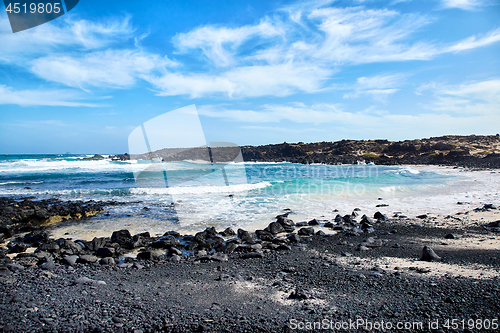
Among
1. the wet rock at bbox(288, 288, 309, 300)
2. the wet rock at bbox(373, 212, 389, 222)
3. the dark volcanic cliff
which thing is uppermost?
the dark volcanic cliff

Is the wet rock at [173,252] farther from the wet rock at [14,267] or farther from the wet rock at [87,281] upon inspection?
the wet rock at [14,267]

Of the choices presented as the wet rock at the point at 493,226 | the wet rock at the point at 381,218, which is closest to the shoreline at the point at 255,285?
the wet rock at the point at 493,226

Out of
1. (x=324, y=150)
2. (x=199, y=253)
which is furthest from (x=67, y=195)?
(x=324, y=150)

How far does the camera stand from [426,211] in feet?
36.2

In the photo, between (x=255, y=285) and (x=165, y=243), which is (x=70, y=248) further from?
(x=255, y=285)

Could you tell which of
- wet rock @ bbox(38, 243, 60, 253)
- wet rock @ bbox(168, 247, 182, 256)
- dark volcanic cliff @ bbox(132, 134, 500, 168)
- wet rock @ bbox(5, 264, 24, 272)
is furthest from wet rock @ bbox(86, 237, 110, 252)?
Answer: dark volcanic cliff @ bbox(132, 134, 500, 168)

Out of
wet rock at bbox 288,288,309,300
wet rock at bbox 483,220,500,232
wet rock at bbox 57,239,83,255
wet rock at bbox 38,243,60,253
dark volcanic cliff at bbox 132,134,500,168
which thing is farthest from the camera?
dark volcanic cliff at bbox 132,134,500,168

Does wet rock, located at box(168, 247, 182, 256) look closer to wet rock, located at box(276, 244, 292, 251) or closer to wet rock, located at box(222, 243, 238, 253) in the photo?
wet rock, located at box(222, 243, 238, 253)

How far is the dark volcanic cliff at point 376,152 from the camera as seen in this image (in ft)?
149

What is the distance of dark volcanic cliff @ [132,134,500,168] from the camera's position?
45.4 meters

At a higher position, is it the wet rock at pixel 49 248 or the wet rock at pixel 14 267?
the wet rock at pixel 14 267

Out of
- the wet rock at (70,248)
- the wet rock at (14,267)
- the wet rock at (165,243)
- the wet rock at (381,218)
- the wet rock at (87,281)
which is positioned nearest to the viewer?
the wet rock at (87,281)

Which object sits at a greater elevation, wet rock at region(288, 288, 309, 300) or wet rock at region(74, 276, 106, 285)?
wet rock at region(74, 276, 106, 285)

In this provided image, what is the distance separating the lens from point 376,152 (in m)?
64.9
